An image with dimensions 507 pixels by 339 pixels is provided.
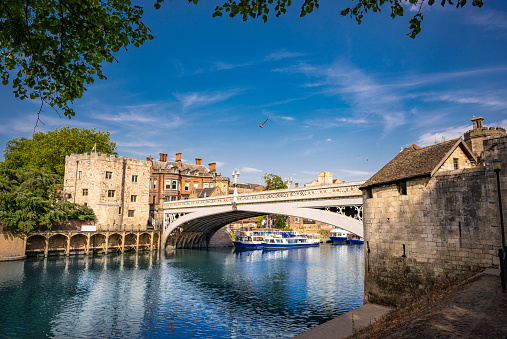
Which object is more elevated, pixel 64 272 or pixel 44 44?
pixel 44 44

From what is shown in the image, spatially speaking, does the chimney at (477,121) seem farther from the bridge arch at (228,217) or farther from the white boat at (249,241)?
the white boat at (249,241)

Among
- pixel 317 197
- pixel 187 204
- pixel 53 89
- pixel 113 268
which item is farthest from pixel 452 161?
pixel 187 204

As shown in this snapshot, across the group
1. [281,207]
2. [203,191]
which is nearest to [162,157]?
[203,191]

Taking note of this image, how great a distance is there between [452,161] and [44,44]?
1770 cm

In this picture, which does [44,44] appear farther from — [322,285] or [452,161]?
[322,285]

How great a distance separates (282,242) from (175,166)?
2906 centimetres

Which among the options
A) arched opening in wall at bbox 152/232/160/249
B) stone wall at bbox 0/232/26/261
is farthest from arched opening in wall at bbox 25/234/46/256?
arched opening in wall at bbox 152/232/160/249

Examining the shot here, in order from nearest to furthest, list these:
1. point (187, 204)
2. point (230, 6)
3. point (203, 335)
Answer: point (230, 6), point (203, 335), point (187, 204)

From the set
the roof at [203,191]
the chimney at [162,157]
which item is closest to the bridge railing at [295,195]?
the roof at [203,191]

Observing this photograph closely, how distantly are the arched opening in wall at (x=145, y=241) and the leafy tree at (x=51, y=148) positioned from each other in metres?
17.0

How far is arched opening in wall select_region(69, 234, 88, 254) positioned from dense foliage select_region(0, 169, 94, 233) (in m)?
4.08

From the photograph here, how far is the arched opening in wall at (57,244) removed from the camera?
4341 centimetres

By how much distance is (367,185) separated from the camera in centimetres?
1869

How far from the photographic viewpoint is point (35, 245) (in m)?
41.9
